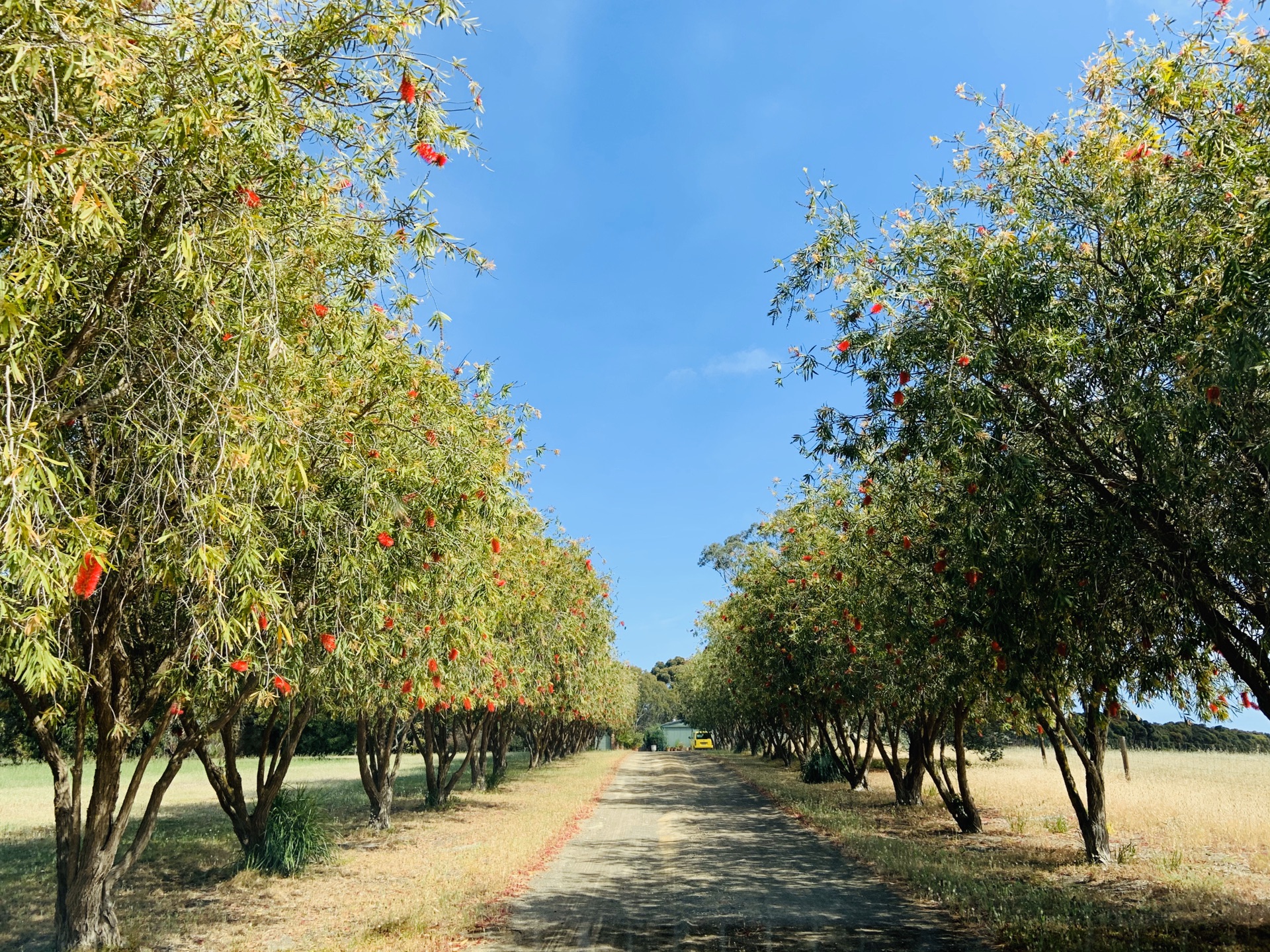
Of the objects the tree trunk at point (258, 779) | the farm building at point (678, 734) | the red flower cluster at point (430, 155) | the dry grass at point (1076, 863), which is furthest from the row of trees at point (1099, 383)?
the farm building at point (678, 734)

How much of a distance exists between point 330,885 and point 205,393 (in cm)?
927

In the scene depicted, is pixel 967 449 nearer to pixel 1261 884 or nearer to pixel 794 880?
pixel 794 880

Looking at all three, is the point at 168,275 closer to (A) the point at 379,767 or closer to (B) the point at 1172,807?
(A) the point at 379,767

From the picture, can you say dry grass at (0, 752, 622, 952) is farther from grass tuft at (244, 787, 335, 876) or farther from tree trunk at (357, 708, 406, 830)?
tree trunk at (357, 708, 406, 830)

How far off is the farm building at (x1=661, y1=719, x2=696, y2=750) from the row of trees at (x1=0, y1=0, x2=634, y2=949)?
99.5m

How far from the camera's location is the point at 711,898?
10422 millimetres

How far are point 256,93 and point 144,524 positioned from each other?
2.81 meters

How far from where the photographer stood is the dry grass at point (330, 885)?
8.93m

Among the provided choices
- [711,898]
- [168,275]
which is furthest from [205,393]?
[711,898]

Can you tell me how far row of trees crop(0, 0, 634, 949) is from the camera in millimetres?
4230

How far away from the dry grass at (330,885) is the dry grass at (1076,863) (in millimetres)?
5615

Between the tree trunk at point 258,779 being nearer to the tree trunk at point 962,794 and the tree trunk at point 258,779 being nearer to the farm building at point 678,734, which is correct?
the tree trunk at point 962,794

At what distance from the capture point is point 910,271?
8102 millimetres

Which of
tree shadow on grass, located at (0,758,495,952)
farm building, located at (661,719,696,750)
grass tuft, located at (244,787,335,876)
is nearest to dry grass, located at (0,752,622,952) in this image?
tree shadow on grass, located at (0,758,495,952)
